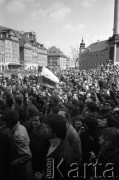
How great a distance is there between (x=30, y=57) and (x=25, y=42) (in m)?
7.65

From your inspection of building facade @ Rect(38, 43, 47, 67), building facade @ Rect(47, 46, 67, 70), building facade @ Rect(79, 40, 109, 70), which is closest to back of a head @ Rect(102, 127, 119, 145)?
building facade @ Rect(79, 40, 109, 70)

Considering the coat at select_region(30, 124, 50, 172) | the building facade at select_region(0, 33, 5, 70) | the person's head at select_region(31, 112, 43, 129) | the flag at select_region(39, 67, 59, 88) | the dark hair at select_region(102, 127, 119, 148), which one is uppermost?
the building facade at select_region(0, 33, 5, 70)

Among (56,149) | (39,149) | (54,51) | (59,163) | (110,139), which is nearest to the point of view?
(110,139)

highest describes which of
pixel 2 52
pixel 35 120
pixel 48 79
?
pixel 2 52

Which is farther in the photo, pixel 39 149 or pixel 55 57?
pixel 55 57

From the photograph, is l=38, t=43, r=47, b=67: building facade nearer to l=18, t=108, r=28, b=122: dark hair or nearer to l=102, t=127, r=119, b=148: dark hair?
l=18, t=108, r=28, b=122: dark hair

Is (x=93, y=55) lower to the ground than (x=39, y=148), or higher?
higher

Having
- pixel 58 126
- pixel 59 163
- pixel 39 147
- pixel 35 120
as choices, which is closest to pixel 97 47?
pixel 35 120

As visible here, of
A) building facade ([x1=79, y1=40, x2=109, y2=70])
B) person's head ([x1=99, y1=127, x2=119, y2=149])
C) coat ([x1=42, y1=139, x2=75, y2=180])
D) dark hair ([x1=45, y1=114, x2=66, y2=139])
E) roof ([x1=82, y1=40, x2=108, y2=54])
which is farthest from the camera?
roof ([x1=82, y1=40, x2=108, y2=54])

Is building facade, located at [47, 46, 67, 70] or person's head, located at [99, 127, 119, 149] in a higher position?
building facade, located at [47, 46, 67, 70]

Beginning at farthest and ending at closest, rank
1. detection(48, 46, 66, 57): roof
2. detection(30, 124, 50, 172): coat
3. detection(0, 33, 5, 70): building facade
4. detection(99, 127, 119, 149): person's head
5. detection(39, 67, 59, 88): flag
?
detection(48, 46, 66, 57): roof < detection(0, 33, 5, 70): building facade < detection(39, 67, 59, 88): flag < detection(30, 124, 50, 172): coat < detection(99, 127, 119, 149): person's head

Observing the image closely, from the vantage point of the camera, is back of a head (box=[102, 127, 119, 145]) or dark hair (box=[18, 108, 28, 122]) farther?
dark hair (box=[18, 108, 28, 122])

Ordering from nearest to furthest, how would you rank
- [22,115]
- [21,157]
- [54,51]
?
[21,157] < [22,115] < [54,51]

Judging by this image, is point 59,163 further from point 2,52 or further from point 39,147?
point 2,52
